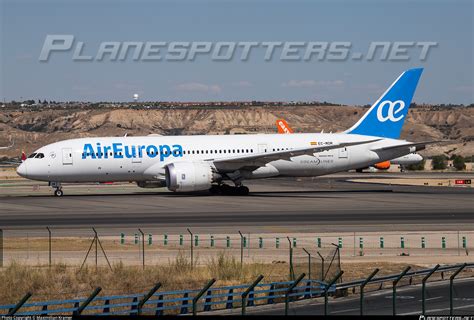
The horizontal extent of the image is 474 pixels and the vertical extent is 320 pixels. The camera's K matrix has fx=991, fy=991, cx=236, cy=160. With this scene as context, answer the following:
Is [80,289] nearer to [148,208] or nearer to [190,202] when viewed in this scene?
[148,208]

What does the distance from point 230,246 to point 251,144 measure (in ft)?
105

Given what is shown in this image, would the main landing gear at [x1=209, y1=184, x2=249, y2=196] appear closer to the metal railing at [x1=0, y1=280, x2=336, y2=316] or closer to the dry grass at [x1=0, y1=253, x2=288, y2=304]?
the dry grass at [x1=0, y1=253, x2=288, y2=304]

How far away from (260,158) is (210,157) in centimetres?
392

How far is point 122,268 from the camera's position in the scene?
107 ft

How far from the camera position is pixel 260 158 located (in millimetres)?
69188

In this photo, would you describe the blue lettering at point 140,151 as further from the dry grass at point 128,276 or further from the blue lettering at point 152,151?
the dry grass at point 128,276

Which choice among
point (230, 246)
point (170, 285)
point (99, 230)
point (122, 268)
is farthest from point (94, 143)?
point (170, 285)

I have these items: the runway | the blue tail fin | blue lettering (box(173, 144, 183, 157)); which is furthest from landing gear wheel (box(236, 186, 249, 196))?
the blue tail fin

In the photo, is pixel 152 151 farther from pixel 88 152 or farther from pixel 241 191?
pixel 241 191

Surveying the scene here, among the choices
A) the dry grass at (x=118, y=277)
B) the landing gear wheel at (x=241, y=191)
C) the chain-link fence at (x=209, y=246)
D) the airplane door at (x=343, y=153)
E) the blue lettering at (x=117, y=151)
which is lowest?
the dry grass at (x=118, y=277)

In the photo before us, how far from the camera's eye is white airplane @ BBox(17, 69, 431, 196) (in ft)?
223

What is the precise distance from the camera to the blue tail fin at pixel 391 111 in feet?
252

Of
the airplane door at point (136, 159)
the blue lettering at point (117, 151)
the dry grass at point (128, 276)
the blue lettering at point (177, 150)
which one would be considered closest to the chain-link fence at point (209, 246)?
the dry grass at point (128, 276)

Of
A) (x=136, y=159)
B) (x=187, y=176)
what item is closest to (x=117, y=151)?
(x=136, y=159)
